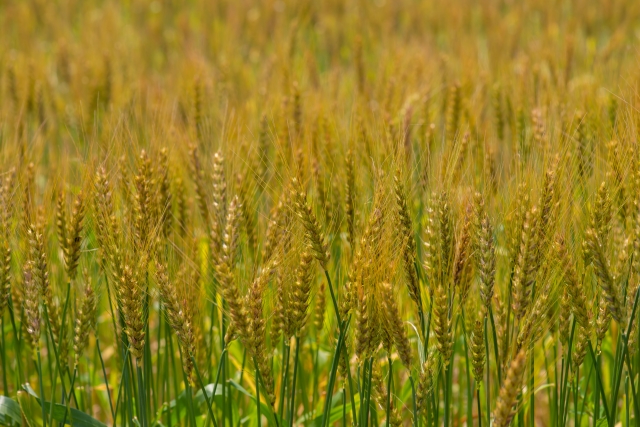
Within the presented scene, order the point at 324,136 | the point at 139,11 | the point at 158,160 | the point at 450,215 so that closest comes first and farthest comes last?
the point at 450,215
the point at 158,160
the point at 324,136
the point at 139,11

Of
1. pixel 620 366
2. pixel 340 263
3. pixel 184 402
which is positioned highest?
pixel 340 263

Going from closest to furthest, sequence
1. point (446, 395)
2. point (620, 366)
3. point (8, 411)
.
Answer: point (620, 366) → point (446, 395) → point (8, 411)

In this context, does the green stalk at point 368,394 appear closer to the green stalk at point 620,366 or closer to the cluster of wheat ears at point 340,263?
the cluster of wheat ears at point 340,263

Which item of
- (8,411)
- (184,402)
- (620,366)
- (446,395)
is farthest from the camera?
(184,402)

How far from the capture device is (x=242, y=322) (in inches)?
57.7

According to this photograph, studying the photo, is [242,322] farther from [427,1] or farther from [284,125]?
[427,1]

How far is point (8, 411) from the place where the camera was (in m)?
1.92

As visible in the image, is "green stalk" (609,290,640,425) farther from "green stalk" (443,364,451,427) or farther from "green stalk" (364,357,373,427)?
"green stalk" (364,357,373,427)

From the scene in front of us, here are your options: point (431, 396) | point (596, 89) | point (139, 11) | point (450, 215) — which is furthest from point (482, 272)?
point (139, 11)

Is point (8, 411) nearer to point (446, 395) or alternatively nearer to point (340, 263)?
point (340, 263)

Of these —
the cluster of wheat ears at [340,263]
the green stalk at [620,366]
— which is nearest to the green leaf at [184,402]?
the cluster of wheat ears at [340,263]

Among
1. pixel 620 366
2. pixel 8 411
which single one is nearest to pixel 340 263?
pixel 620 366

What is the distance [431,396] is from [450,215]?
372mm

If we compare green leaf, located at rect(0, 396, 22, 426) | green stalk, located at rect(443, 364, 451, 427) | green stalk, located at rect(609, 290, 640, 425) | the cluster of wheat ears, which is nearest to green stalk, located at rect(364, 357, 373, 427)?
the cluster of wheat ears
